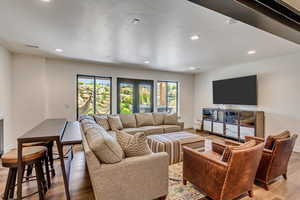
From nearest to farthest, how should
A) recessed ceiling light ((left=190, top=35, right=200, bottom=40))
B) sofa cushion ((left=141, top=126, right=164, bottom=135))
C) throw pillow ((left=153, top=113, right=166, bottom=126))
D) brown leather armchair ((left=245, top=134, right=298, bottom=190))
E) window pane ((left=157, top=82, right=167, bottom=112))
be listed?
brown leather armchair ((left=245, top=134, right=298, bottom=190)) < recessed ceiling light ((left=190, top=35, right=200, bottom=40)) < sofa cushion ((left=141, top=126, right=164, bottom=135)) < throw pillow ((left=153, top=113, right=166, bottom=126)) < window pane ((left=157, top=82, right=167, bottom=112))

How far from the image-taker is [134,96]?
6.09 meters

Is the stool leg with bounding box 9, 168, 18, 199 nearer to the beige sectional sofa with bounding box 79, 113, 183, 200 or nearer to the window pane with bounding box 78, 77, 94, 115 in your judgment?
the beige sectional sofa with bounding box 79, 113, 183, 200

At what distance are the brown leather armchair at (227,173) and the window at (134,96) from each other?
13.4 feet

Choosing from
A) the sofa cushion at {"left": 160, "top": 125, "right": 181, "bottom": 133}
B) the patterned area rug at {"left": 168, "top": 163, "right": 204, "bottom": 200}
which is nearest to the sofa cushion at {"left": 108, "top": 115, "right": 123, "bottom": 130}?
the sofa cushion at {"left": 160, "top": 125, "right": 181, "bottom": 133}

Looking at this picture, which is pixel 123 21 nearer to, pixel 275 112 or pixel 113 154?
pixel 113 154

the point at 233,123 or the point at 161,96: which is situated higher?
the point at 161,96

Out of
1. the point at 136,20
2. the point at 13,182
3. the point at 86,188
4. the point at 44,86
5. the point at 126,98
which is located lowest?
the point at 86,188

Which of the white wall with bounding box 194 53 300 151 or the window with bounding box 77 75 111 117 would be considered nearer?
the white wall with bounding box 194 53 300 151

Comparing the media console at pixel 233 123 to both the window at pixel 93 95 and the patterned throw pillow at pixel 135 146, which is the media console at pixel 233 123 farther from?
the patterned throw pillow at pixel 135 146

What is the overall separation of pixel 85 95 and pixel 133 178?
415cm

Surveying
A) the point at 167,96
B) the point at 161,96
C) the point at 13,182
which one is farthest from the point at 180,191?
the point at 167,96

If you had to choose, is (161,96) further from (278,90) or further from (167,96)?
(278,90)

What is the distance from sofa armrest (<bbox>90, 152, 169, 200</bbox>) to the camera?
1.69 metres

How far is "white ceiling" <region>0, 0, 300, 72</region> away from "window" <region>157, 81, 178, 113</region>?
256 cm
